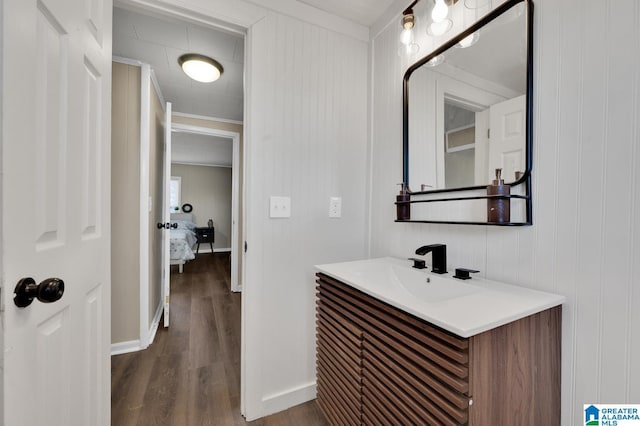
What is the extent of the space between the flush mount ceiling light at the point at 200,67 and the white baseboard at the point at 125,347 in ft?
7.62

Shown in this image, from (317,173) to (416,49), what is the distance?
0.87 meters

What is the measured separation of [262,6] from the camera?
1.45 m

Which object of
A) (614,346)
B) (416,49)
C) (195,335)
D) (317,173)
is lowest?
(195,335)

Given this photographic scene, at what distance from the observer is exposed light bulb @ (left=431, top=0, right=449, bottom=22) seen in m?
1.20

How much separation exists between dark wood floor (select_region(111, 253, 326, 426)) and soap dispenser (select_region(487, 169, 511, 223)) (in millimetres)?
1387

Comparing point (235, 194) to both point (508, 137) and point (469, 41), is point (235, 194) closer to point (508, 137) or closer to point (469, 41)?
point (469, 41)

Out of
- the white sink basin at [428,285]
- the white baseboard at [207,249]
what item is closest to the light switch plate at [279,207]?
the white sink basin at [428,285]

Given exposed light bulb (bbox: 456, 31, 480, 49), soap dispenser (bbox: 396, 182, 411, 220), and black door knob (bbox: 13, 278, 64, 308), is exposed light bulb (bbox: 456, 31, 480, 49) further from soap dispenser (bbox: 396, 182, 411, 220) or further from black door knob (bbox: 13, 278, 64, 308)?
black door knob (bbox: 13, 278, 64, 308)

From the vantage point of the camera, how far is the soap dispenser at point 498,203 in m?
0.97

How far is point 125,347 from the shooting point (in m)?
2.09

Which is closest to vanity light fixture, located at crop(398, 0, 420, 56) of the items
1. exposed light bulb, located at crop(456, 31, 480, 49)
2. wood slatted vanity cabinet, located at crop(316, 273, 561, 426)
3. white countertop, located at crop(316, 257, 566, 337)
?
exposed light bulb, located at crop(456, 31, 480, 49)

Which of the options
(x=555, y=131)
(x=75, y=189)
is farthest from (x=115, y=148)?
(x=555, y=131)

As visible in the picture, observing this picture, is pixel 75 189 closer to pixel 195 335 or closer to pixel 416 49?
pixel 416 49

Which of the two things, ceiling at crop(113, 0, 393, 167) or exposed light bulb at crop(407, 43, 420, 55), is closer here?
exposed light bulb at crop(407, 43, 420, 55)
